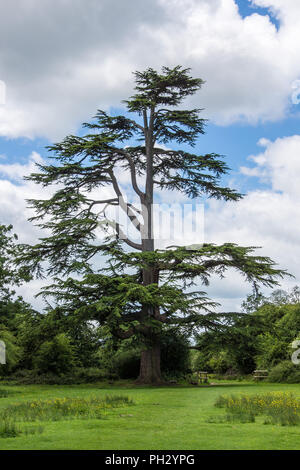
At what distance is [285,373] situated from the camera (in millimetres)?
27250

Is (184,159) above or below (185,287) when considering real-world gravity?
above

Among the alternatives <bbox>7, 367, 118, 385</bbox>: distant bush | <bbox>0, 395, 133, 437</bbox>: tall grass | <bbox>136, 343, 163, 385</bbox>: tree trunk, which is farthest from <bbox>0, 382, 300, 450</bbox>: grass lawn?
<bbox>7, 367, 118, 385</bbox>: distant bush

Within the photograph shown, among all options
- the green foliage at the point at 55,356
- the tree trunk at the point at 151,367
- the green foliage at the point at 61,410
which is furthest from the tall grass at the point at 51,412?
the green foliage at the point at 55,356

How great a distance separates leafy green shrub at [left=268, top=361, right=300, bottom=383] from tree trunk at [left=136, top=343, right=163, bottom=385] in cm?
645

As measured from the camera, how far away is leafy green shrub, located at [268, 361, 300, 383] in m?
26.6

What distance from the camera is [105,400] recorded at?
1400 cm

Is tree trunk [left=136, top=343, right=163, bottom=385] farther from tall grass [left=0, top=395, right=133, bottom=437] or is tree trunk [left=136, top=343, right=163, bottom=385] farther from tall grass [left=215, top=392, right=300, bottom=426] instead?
tall grass [left=215, top=392, right=300, bottom=426]

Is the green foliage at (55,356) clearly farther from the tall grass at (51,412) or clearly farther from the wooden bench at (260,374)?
the tall grass at (51,412)

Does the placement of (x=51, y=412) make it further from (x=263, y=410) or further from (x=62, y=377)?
(x=62, y=377)

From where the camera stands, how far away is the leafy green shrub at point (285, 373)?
2658cm

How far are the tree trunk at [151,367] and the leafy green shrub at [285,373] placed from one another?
6445mm
